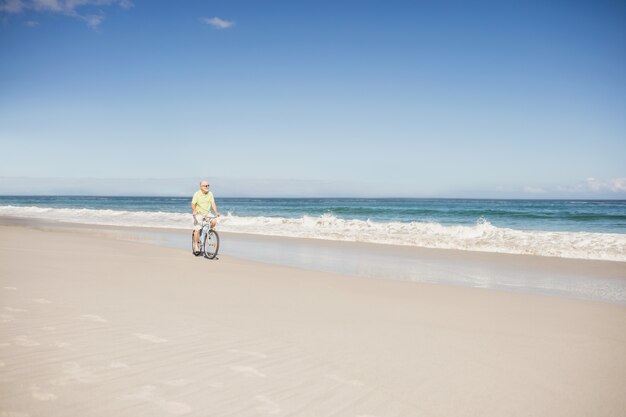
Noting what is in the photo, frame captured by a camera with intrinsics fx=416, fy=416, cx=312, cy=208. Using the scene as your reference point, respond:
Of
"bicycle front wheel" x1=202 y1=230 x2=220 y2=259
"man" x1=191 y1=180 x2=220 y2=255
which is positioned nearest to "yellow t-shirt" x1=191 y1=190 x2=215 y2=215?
"man" x1=191 y1=180 x2=220 y2=255

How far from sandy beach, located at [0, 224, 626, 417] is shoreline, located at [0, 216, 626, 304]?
156cm

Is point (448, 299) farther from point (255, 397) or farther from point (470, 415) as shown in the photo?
point (255, 397)

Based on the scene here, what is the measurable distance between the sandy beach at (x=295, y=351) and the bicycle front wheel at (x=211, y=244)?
4.09 meters

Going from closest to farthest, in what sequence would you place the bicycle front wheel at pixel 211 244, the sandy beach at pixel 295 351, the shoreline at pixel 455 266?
the sandy beach at pixel 295 351
the shoreline at pixel 455 266
the bicycle front wheel at pixel 211 244

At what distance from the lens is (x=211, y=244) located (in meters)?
12.2

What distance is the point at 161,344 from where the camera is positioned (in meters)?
4.46

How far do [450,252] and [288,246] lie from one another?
615 centimetres

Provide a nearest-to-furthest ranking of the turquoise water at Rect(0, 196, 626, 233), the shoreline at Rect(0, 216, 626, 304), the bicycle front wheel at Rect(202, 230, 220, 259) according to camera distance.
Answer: the shoreline at Rect(0, 216, 626, 304), the bicycle front wheel at Rect(202, 230, 220, 259), the turquoise water at Rect(0, 196, 626, 233)

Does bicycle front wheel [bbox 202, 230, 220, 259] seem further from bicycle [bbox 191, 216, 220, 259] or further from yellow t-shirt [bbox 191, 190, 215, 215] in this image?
yellow t-shirt [bbox 191, 190, 215, 215]

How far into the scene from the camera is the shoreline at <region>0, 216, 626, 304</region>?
9266 millimetres

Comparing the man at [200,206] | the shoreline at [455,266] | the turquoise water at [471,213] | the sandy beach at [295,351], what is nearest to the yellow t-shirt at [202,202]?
the man at [200,206]

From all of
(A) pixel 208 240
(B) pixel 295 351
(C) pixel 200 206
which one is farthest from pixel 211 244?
(B) pixel 295 351

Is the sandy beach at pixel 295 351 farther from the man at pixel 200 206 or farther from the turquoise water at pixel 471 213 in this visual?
the turquoise water at pixel 471 213

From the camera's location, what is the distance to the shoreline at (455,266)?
927 cm
